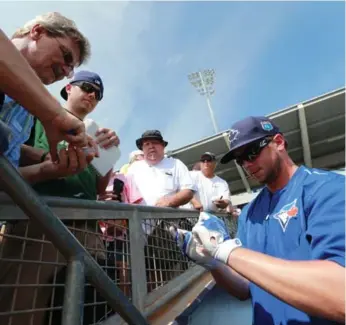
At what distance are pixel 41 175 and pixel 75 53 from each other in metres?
0.57

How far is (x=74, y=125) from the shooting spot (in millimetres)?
1039

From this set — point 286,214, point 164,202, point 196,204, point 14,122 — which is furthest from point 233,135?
point 196,204

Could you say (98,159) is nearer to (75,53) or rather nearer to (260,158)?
(75,53)

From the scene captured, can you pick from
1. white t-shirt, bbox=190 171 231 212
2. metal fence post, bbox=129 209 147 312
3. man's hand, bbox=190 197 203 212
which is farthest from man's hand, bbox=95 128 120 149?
white t-shirt, bbox=190 171 231 212

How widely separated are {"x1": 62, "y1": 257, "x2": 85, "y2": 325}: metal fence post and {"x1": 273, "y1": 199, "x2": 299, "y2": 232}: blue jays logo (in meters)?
0.92

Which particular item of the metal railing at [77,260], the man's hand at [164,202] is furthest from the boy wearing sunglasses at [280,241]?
the man's hand at [164,202]

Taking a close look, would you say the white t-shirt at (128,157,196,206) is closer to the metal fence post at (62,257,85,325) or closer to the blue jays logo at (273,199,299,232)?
the blue jays logo at (273,199,299,232)

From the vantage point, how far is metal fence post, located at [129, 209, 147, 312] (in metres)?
1.57

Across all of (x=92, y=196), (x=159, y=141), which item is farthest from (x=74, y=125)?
(x=159, y=141)

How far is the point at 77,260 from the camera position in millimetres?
905

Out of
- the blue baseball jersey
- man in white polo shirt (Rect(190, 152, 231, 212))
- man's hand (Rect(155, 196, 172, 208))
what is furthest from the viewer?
man in white polo shirt (Rect(190, 152, 231, 212))

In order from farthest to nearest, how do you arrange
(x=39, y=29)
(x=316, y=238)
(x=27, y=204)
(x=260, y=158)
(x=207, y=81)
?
(x=207, y=81) < (x=260, y=158) < (x=39, y=29) < (x=316, y=238) < (x=27, y=204)

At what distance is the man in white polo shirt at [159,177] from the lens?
2.90 meters

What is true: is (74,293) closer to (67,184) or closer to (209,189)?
(67,184)
